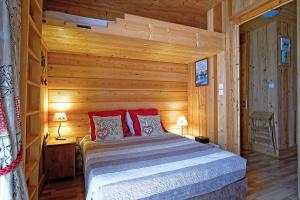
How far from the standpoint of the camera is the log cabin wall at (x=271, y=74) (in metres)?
3.67

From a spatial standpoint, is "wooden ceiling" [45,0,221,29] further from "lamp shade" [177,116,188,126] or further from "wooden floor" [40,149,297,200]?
"wooden floor" [40,149,297,200]

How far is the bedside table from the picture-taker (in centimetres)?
249

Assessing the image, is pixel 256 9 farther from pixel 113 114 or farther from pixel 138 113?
pixel 113 114

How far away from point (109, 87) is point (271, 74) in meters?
3.29

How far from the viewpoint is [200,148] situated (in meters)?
2.28

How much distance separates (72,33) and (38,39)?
0.73m

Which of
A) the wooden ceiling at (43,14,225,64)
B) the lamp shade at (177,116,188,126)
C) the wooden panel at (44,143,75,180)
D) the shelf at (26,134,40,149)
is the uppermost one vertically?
the wooden ceiling at (43,14,225,64)

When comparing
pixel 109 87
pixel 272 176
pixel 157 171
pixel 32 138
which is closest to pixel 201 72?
pixel 109 87

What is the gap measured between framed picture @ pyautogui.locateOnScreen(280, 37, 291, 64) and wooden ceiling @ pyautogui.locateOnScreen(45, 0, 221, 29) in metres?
1.62

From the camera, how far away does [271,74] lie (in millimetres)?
3754

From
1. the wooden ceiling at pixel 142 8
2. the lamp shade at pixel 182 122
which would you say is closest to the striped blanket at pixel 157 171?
the lamp shade at pixel 182 122

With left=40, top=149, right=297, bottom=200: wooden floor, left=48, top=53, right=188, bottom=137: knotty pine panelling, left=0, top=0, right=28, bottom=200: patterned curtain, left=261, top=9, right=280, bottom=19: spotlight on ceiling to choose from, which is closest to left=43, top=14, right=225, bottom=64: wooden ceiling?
left=48, top=53, right=188, bottom=137: knotty pine panelling

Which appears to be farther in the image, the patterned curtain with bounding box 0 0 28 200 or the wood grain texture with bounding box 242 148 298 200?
the wood grain texture with bounding box 242 148 298 200

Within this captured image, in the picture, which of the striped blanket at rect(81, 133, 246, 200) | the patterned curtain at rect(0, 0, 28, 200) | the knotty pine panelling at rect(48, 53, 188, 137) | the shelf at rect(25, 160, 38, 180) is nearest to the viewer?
the patterned curtain at rect(0, 0, 28, 200)
